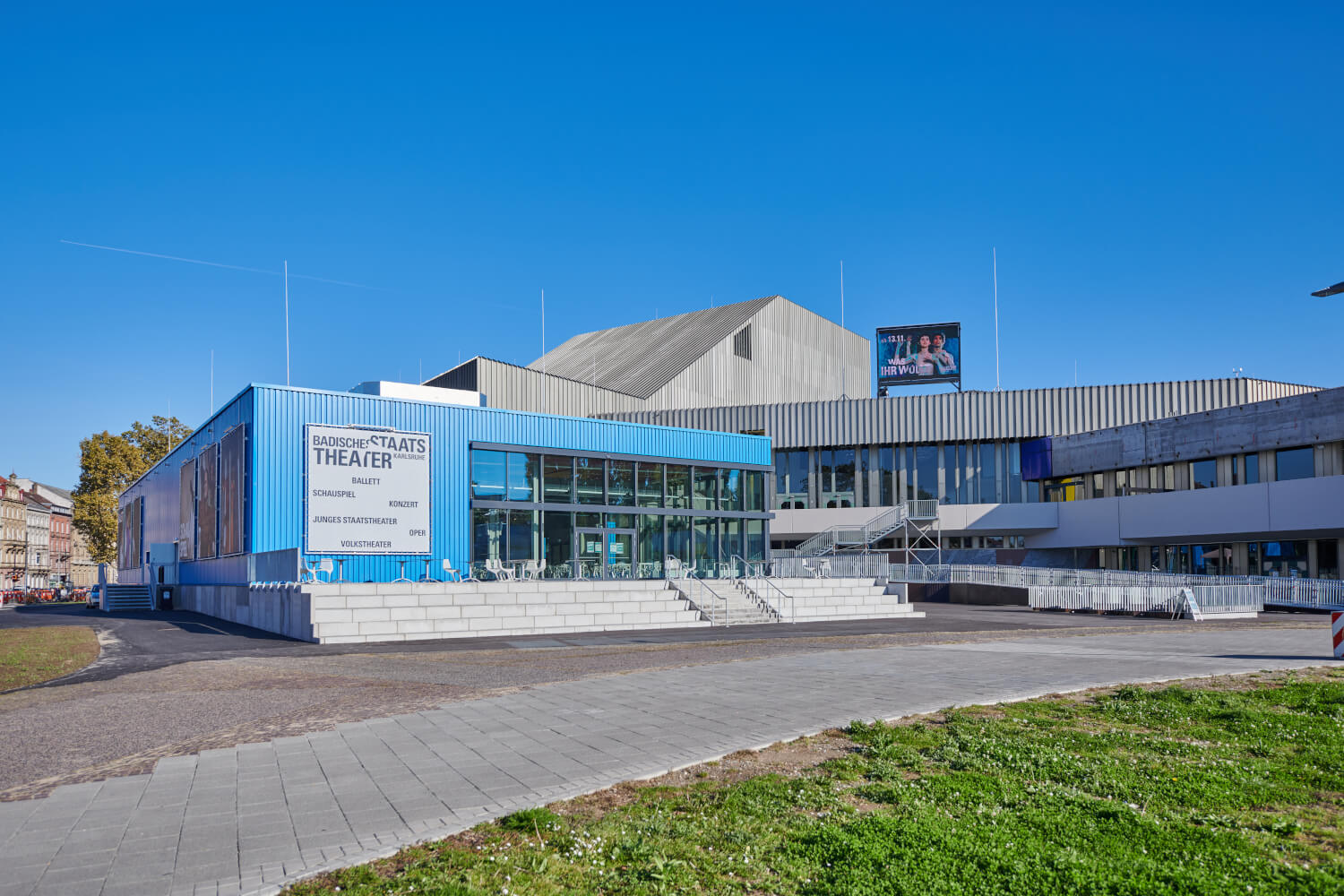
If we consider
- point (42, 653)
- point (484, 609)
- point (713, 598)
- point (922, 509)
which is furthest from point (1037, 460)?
point (42, 653)

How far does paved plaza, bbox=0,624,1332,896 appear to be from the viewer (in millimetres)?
5449

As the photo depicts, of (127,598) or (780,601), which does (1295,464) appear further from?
(127,598)

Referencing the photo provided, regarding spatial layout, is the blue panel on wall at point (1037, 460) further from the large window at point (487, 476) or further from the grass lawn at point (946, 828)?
the grass lawn at point (946, 828)

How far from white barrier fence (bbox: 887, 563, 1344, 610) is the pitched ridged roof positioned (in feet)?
105

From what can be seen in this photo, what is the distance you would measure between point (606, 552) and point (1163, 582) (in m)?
21.5

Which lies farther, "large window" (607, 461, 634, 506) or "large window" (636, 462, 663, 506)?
"large window" (636, 462, 663, 506)

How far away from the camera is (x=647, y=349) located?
7931 cm

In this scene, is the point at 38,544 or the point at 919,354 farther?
the point at 38,544

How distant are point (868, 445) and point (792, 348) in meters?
20.4

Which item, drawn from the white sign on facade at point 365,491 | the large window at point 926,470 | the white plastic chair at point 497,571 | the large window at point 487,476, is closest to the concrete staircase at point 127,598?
the white sign on facade at point 365,491

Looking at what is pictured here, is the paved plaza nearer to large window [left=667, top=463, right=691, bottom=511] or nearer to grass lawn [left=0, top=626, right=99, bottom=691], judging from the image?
grass lawn [left=0, top=626, right=99, bottom=691]

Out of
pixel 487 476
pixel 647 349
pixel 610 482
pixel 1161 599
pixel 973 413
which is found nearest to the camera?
pixel 1161 599

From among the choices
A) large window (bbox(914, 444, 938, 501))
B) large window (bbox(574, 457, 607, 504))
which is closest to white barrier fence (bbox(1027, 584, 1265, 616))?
large window (bbox(574, 457, 607, 504))

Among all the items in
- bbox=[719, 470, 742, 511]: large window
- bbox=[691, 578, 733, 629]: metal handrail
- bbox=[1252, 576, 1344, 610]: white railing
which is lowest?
bbox=[1252, 576, 1344, 610]: white railing
